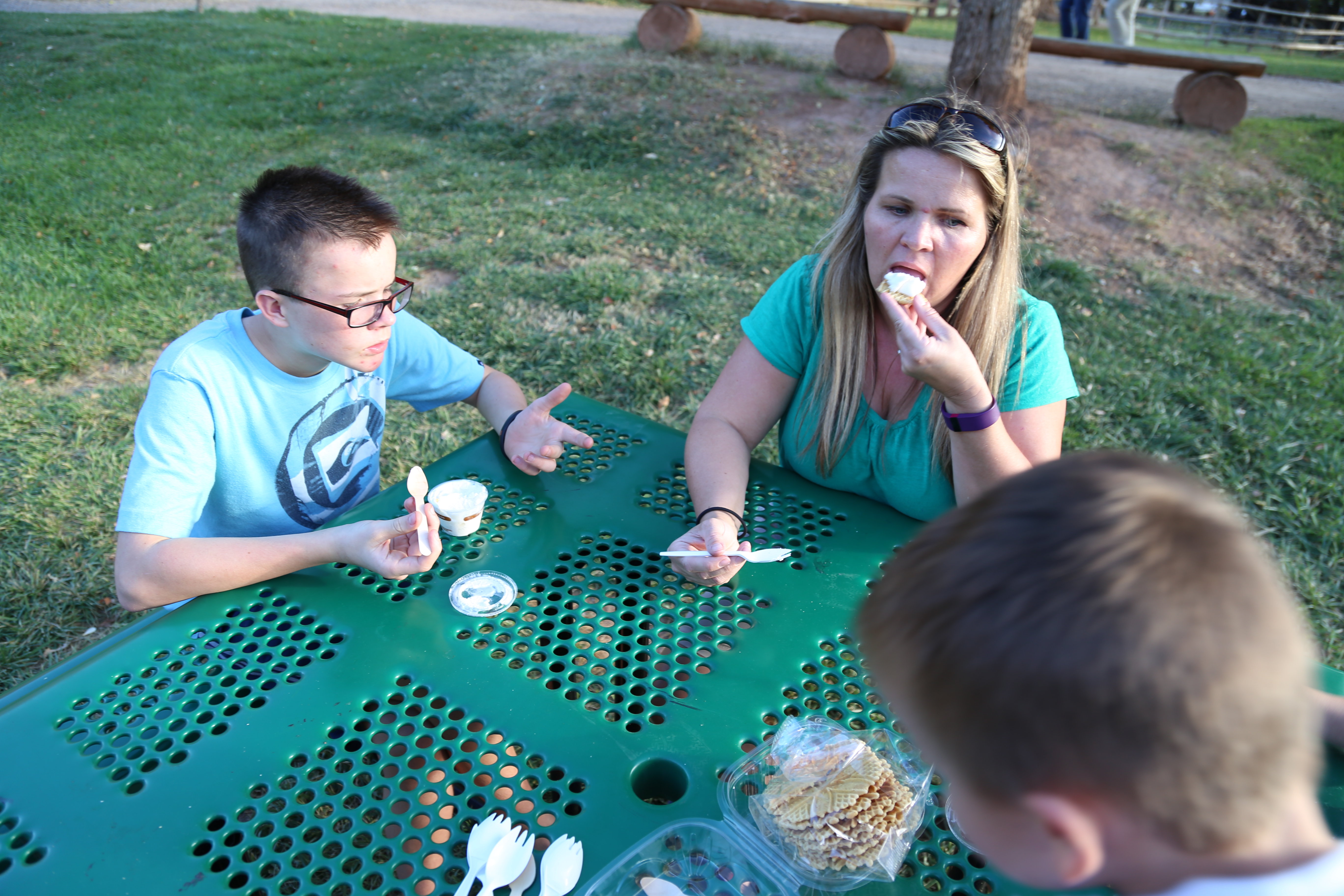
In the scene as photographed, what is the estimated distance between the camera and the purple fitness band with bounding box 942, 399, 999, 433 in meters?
1.86

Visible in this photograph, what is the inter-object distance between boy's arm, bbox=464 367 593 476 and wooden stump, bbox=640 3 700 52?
9002 millimetres

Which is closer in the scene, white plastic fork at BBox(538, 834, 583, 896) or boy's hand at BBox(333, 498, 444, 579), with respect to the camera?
white plastic fork at BBox(538, 834, 583, 896)

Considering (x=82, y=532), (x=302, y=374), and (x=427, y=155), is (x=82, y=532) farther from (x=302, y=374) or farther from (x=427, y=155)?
(x=427, y=155)

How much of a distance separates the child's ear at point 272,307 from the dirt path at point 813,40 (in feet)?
31.5

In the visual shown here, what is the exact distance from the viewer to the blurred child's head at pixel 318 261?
1.93m

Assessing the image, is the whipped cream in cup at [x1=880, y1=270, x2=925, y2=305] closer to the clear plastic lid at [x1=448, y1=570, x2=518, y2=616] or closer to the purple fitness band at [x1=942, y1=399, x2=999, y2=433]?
the purple fitness band at [x1=942, y1=399, x2=999, y2=433]

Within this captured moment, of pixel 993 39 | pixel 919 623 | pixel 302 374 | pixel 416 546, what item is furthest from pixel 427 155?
pixel 919 623

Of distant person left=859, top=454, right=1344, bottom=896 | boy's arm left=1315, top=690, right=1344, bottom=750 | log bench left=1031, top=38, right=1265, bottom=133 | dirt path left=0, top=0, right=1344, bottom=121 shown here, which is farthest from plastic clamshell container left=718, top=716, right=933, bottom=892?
dirt path left=0, top=0, right=1344, bottom=121

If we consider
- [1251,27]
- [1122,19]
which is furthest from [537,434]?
[1251,27]

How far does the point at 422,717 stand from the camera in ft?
4.45

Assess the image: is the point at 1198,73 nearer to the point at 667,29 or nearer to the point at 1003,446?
the point at 667,29

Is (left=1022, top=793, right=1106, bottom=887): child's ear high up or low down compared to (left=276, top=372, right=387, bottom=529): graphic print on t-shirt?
up

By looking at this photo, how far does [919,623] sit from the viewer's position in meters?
0.85

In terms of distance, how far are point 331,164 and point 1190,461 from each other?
718cm
